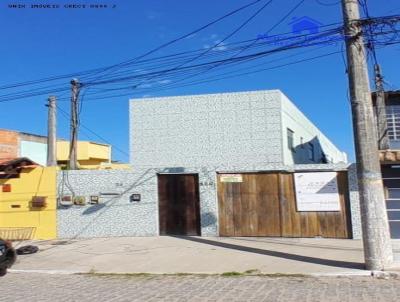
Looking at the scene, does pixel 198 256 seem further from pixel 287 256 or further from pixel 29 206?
pixel 29 206

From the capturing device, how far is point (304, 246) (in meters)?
13.3

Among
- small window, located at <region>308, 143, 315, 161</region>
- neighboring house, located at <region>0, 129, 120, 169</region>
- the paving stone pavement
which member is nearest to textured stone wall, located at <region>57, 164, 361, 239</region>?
the paving stone pavement

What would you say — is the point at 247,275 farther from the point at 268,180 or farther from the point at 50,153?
the point at 50,153

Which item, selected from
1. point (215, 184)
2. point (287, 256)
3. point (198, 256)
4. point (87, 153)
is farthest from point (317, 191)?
point (87, 153)

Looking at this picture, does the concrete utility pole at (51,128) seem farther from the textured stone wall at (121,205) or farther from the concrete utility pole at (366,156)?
→ the concrete utility pole at (366,156)

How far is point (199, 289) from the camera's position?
8867 millimetres

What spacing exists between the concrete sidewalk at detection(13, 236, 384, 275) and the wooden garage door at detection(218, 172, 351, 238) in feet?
1.54

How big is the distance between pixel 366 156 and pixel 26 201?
1130cm

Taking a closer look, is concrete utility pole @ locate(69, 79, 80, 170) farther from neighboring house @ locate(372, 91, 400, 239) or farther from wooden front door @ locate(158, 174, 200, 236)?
neighboring house @ locate(372, 91, 400, 239)

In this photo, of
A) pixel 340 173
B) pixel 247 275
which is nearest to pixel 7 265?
pixel 247 275

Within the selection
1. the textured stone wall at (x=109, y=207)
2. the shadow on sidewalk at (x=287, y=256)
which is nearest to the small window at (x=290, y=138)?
the textured stone wall at (x=109, y=207)

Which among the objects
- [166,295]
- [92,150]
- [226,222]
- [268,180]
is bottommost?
[166,295]

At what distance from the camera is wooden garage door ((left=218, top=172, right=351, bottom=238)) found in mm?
14672

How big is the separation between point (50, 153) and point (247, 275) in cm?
1131
